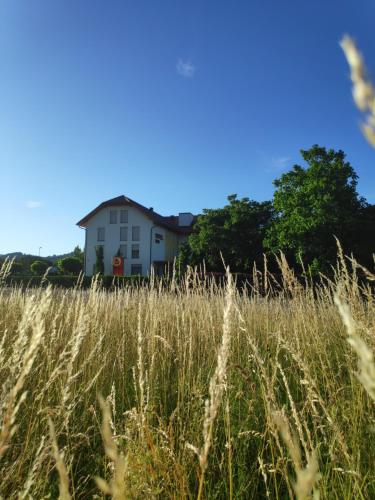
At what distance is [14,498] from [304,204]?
25.6 metres

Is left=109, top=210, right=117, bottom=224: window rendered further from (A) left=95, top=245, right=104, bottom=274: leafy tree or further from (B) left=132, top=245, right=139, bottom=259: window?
(B) left=132, top=245, right=139, bottom=259: window

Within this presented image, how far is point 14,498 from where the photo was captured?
158cm

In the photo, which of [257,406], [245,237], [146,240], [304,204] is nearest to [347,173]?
[304,204]

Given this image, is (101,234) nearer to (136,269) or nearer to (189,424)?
(136,269)

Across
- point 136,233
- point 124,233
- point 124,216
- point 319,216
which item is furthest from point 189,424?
point 124,216

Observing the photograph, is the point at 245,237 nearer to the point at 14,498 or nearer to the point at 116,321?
the point at 116,321

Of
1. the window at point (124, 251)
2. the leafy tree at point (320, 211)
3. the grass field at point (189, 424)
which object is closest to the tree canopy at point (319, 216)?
the leafy tree at point (320, 211)

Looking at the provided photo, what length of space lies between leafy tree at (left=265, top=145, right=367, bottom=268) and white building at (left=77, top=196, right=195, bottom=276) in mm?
16828

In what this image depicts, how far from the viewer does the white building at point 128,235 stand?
40.7 meters

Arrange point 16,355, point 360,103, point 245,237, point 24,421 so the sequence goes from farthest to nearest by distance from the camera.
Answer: point 245,237 < point 24,421 < point 16,355 < point 360,103

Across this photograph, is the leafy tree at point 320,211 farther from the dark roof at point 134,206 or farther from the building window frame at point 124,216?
the building window frame at point 124,216

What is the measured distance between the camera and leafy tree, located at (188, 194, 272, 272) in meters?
30.9

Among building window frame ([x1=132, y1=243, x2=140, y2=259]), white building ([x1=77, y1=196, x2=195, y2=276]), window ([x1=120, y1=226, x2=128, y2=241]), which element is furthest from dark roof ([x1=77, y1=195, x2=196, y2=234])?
building window frame ([x1=132, y1=243, x2=140, y2=259])

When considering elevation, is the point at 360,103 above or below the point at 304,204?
below
